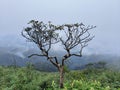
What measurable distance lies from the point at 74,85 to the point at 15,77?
7.58 meters

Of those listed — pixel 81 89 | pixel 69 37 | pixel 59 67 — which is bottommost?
pixel 81 89

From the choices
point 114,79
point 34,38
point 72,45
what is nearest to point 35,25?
point 34,38

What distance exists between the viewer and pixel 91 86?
1264 inches

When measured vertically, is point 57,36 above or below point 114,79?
→ above

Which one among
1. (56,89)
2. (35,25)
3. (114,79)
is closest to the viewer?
(56,89)

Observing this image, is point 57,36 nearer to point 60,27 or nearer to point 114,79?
point 60,27

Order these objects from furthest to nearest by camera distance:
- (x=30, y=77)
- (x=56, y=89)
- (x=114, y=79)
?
(x=114, y=79) → (x=30, y=77) → (x=56, y=89)

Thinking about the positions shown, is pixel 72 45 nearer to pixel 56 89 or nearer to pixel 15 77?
pixel 56 89

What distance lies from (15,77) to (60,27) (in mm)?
7486

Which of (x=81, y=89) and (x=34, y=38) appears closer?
(x=81, y=89)

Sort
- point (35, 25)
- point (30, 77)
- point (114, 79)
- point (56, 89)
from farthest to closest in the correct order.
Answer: point (114, 79), point (30, 77), point (35, 25), point (56, 89)

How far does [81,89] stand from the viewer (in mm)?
31312

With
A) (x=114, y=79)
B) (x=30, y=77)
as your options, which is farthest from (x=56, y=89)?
(x=114, y=79)

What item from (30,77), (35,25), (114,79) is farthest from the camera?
(114,79)
